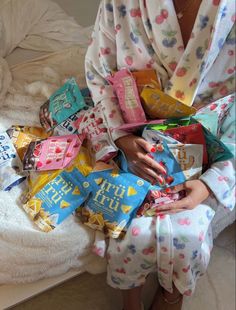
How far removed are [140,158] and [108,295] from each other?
428 millimetres

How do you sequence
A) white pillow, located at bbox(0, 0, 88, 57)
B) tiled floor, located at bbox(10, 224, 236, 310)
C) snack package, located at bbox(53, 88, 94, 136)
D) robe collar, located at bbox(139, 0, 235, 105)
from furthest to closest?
white pillow, located at bbox(0, 0, 88, 57) → tiled floor, located at bbox(10, 224, 236, 310) → snack package, located at bbox(53, 88, 94, 136) → robe collar, located at bbox(139, 0, 235, 105)

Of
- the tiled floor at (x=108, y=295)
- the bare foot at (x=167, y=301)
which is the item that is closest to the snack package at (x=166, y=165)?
the bare foot at (x=167, y=301)

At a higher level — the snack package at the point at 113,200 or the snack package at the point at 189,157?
the snack package at the point at 189,157

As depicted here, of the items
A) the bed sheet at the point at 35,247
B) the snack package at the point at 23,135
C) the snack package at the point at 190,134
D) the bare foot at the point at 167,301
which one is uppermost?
→ the snack package at the point at 190,134

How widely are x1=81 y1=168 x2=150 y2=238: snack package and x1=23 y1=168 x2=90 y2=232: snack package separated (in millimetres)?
23

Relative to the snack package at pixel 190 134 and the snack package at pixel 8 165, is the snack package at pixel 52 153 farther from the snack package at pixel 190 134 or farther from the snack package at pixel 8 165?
the snack package at pixel 190 134

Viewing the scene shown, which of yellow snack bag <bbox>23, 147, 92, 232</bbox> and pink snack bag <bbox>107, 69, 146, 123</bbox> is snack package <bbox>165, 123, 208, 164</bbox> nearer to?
pink snack bag <bbox>107, 69, 146, 123</bbox>

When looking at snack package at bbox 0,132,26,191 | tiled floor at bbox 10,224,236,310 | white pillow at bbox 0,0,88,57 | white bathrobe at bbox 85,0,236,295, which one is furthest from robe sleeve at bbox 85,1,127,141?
tiled floor at bbox 10,224,236,310

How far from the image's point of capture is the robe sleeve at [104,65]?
90 cm

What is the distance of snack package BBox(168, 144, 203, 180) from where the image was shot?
841 millimetres

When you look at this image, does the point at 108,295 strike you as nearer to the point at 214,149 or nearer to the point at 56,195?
the point at 56,195

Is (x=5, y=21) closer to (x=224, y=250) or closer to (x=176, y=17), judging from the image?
(x=176, y=17)

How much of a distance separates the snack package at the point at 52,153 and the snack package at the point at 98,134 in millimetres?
25

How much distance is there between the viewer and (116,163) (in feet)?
2.96
